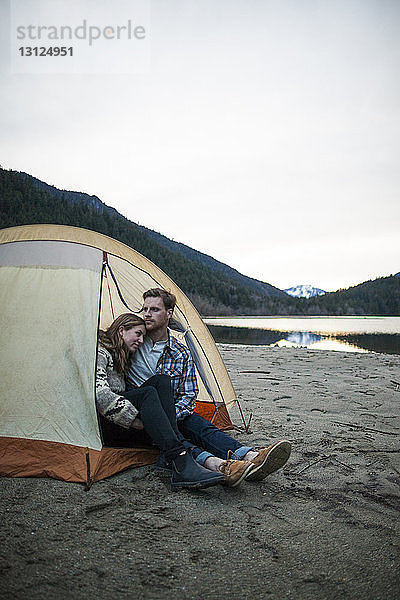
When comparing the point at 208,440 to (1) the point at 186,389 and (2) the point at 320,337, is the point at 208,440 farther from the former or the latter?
(2) the point at 320,337

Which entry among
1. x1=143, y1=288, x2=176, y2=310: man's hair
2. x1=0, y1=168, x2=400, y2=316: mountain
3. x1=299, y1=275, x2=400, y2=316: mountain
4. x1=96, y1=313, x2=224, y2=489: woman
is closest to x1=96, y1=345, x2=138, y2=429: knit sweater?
x1=96, y1=313, x2=224, y2=489: woman

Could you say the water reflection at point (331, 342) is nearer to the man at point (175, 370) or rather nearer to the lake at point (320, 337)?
the lake at point (320, 337)

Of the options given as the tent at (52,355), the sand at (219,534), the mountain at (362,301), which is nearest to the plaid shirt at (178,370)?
the tent at (52,355)

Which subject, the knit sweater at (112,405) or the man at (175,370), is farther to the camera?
the man at (175,370)

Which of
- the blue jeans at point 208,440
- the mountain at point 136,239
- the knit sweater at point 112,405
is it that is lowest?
the blue jeans at point 208,440

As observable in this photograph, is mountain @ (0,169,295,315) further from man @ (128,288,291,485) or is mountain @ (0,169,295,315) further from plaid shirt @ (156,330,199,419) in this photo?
plaid shirt @ (156,330,199,419)

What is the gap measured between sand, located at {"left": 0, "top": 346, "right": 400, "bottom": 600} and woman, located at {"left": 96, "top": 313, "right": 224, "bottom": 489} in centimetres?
19

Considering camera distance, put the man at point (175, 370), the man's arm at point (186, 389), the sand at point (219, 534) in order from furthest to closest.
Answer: the man's arm at point (186, 389) → the man at point (175, 370) → the sand at point (219, 534)

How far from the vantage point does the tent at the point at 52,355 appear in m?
3.52

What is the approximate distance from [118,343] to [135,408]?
61cm

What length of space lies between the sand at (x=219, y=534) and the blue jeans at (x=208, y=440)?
264 mm

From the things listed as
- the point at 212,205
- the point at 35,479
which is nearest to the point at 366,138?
the point at 35,479

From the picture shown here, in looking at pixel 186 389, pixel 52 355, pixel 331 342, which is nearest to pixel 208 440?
pixel 186 389

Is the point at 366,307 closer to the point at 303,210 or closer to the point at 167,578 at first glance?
the point at 303,210
